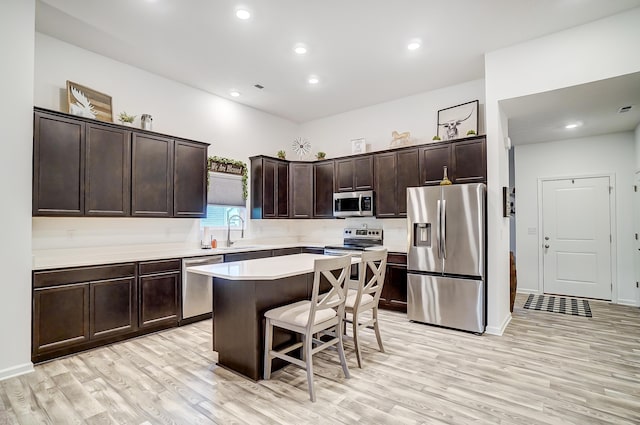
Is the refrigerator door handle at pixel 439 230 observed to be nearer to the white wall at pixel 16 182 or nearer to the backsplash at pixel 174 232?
the backsplash at pixel 174 232

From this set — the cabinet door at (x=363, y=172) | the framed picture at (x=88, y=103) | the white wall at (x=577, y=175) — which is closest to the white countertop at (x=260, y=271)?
the framed picture at (x=88, y=103)

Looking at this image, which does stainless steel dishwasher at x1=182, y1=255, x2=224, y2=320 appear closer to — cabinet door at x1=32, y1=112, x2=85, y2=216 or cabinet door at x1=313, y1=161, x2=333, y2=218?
cabinet door at x1=32, y1=112, x2=85, y2=216

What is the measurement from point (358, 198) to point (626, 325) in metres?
3.97

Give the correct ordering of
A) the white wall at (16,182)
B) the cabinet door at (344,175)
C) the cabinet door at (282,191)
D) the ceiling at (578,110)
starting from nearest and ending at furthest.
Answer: the white wall at (16,182) < the ceiling at (578,110) < the cabinet door at (344,175) < the cabinet door at (282,191)

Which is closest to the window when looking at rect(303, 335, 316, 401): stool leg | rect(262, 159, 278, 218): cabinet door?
rect(262, 159, 278, 218): cabinet door

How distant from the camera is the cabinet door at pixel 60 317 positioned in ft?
9.70

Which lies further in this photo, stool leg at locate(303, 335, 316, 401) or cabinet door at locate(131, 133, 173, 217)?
cabinet door at locate(131, 133, 173, 217)

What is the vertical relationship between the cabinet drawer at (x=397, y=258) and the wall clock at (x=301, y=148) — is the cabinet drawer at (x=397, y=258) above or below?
below

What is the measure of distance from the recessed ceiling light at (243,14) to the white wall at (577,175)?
5.45 meters

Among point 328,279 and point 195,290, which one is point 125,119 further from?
point 328,279

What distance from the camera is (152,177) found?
4.05m

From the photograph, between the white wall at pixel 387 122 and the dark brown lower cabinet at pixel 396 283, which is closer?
the dark brown lower cabinet at pixel 396 283

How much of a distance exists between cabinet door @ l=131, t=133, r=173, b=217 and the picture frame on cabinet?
3063mm

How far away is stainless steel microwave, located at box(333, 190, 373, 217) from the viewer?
5.32 m
